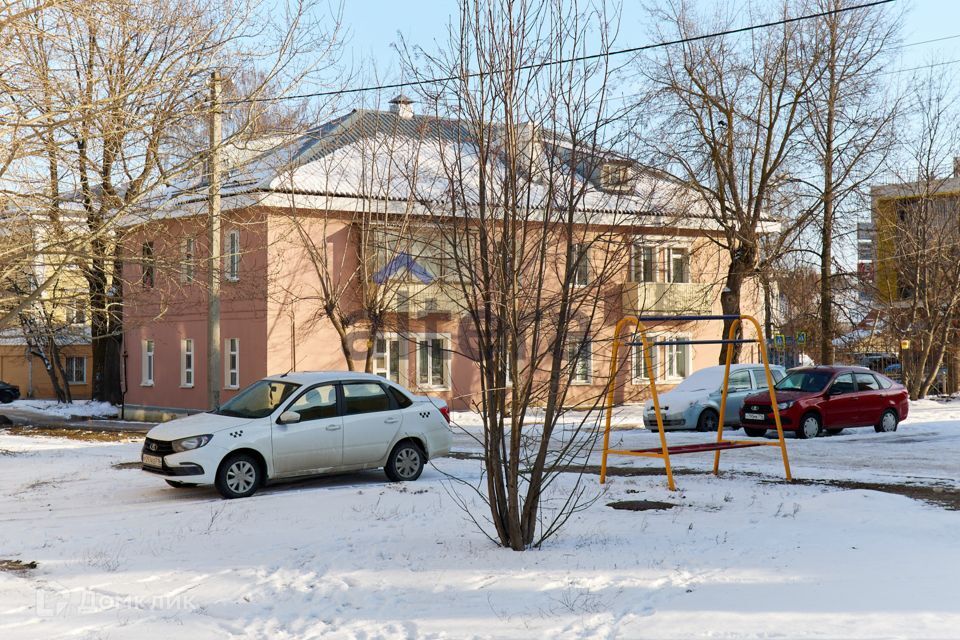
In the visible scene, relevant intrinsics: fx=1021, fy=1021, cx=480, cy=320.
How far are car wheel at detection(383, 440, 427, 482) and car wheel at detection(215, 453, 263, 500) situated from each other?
194 cm

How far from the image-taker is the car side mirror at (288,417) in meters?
13.4

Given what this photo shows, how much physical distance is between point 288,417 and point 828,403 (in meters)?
13.2

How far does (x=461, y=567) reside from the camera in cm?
823

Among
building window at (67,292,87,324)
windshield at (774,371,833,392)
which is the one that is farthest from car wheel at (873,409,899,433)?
building window at (67,292,87,324)

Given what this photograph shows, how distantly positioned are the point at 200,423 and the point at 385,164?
1818cm

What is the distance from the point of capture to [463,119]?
28.8 feet

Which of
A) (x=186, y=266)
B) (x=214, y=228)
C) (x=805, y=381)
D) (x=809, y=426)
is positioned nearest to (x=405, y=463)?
(x=186, y=266)

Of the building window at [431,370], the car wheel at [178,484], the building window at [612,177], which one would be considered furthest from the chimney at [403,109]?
the building window at [612,177]

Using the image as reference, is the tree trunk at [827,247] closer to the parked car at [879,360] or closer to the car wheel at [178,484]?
the parked car at [879,360]

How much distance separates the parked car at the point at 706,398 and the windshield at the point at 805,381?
1.35 metres

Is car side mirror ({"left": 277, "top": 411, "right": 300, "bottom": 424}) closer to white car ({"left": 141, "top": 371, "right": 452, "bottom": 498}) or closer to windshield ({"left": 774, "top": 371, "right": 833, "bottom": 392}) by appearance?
white car ({"left": 141, "top": 371, "right": 452, "bottom": 498})

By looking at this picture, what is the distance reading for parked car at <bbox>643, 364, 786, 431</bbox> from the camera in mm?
24078

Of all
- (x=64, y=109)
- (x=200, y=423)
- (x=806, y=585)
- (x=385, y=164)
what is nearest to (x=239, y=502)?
(x=200, y=423)

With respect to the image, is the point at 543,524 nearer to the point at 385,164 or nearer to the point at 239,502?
the point at 239,502
